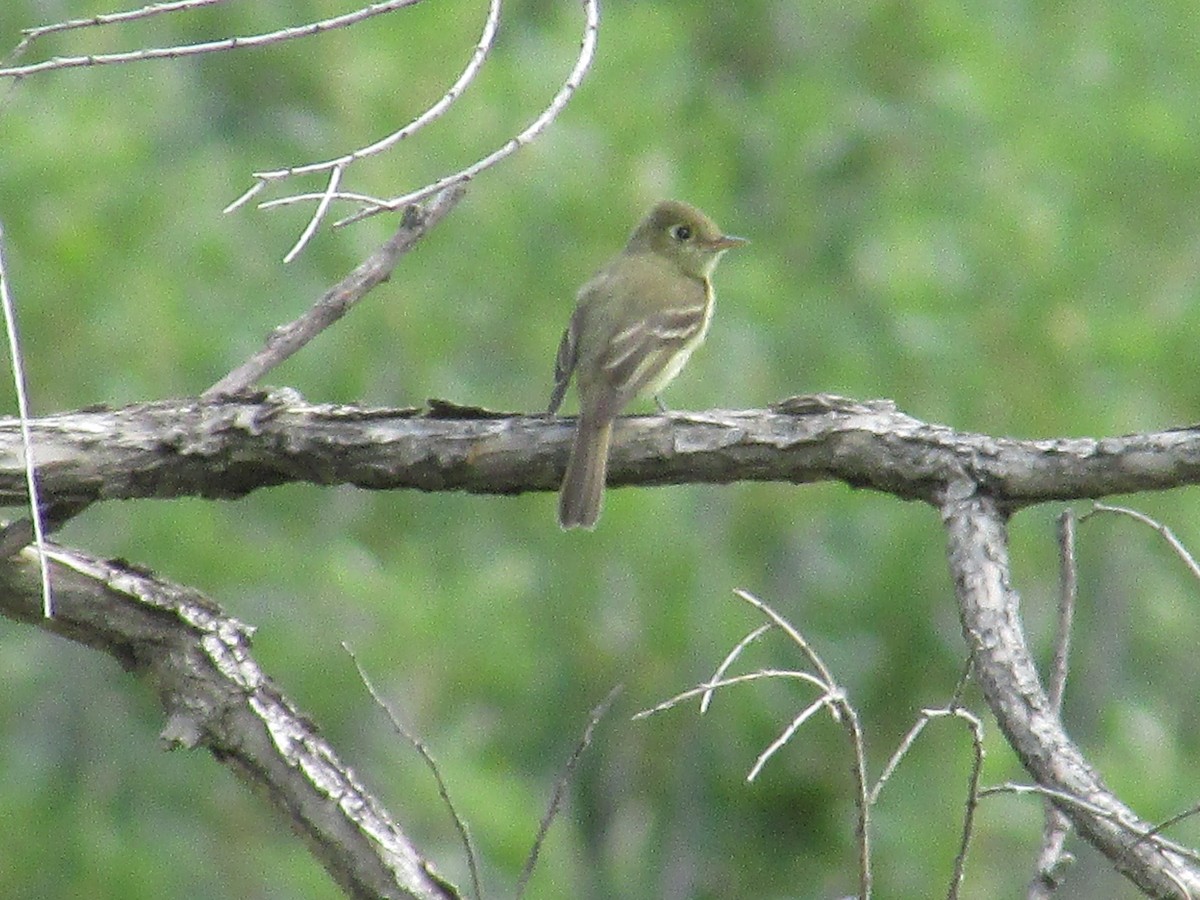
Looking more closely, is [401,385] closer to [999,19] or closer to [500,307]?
[500,307]

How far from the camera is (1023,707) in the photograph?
8.61ft

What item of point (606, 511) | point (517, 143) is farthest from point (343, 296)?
point (606, 511)

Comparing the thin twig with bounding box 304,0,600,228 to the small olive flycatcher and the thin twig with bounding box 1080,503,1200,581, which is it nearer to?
the thin twig with bounding box 1080,503,1200,581

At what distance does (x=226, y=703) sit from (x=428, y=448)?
0.59m

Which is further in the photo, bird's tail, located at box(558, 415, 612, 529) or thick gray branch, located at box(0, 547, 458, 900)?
bird's tail, located at box(558, 415, 612, 529)

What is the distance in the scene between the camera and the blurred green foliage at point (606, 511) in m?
7.84

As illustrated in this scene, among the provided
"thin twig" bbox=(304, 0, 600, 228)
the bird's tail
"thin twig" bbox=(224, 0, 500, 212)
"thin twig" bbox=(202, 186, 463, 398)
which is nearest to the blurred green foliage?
the bird's tail

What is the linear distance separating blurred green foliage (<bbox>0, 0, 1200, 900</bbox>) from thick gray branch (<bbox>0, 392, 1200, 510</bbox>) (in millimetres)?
3706

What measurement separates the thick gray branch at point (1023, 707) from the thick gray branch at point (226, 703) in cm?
91

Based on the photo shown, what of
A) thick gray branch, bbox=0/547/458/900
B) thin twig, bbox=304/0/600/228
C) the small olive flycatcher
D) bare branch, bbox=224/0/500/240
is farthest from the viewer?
the small olive flycatcher

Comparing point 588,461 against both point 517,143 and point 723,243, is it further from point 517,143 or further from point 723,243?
point 723,243

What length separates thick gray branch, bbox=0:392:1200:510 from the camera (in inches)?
131

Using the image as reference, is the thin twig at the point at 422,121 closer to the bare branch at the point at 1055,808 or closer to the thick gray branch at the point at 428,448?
the thick gray branch at the point at 428,448

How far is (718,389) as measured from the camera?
852cm
